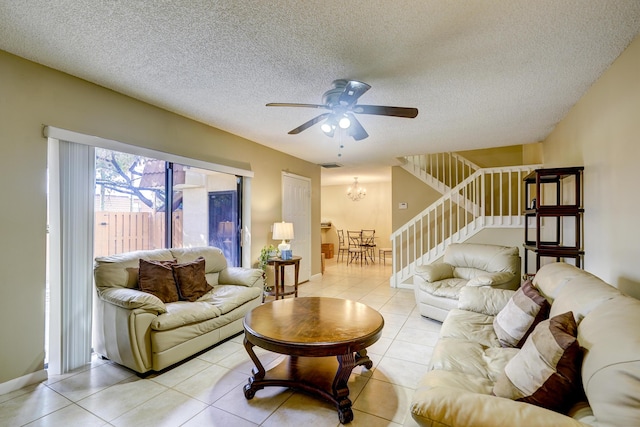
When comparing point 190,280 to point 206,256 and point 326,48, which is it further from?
point 326,48

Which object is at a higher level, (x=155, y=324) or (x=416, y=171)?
(x=416, y=171)

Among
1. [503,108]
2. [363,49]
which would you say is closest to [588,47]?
[503,108]

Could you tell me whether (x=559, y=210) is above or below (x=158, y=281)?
above

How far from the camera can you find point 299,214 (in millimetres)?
5711

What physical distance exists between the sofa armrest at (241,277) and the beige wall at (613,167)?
3.30 metres

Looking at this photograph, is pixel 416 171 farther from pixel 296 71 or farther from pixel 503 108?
pixel 296 71

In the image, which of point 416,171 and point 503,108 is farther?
point 416,171

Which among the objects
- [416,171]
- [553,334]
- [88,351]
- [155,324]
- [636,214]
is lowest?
[88,351]

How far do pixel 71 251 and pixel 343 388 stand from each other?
244 cm

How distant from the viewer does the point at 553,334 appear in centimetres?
129

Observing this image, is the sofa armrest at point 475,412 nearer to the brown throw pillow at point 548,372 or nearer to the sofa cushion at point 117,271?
the brown throw pillow at point 548,372

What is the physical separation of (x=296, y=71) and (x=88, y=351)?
9.74 feet

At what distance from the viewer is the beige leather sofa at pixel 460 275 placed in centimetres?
336

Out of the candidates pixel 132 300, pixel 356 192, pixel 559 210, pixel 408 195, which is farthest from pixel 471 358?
pixel 356 192
